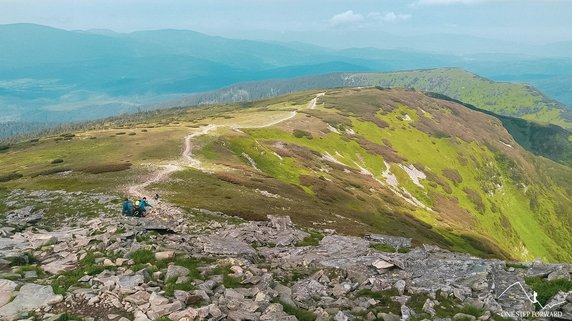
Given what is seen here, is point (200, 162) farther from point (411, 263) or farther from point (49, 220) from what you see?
point (411, 263)

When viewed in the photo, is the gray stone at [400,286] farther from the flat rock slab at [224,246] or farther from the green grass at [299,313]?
the flat rock slab at [224,246]

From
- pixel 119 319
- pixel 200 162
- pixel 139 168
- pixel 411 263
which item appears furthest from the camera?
pixel 200 162

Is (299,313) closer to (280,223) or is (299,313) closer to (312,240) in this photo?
(312,240)

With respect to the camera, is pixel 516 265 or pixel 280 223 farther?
pixel 280 223

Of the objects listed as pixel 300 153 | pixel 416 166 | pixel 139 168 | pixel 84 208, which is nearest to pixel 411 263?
pixel 84 208

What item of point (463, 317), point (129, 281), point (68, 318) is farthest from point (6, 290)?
point (463, 317)

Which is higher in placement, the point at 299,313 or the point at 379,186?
the point at 299,313

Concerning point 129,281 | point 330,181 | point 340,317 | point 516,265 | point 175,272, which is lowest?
point 330,181
